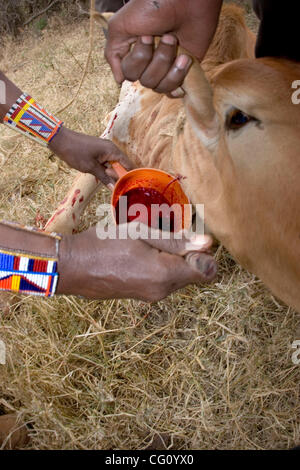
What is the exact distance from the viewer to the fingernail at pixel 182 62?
1.35 metres

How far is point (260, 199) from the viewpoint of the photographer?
1.37m

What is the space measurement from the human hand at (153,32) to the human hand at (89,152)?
726mm

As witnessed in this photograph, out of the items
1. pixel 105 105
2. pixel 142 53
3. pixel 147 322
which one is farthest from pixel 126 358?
pixel 105 105

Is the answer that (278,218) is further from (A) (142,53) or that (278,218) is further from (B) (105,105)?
(B) (105,105)

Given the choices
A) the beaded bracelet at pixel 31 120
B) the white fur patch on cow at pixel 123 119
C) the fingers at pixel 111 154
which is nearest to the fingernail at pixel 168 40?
the fingers at pixel 111 154

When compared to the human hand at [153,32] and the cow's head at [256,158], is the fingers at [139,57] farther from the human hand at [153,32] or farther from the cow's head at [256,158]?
the cow's head at [256,158]

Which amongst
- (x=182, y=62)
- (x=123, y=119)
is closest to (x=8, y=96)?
(x=123, y=119)

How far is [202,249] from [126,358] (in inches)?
37.3

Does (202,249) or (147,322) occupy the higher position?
(202,249)

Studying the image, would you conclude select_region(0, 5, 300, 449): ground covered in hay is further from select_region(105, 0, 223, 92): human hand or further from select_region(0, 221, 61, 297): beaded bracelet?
select_region(105, 0, 223, 92): human hand

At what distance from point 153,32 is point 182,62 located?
0.20m

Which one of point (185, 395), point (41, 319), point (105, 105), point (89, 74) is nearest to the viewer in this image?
Result: point (185, 395)
